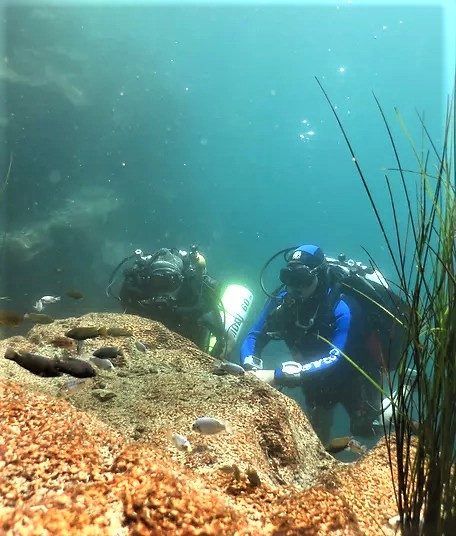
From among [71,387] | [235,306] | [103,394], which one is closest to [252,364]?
[103,394]

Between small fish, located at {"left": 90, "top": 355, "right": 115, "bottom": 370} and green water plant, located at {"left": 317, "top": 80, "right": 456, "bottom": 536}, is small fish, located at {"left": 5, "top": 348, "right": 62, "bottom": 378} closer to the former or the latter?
small fish, located at {"left": 90, "top": 355, "right": 115, "bottom": 370}

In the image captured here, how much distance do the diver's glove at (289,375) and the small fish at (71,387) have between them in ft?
8.35

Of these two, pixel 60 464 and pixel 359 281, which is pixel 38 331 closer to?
pixel 60 464

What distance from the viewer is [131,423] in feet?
9.92

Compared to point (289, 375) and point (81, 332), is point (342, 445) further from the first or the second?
point (81, 332)

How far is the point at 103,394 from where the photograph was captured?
3545 millimetres

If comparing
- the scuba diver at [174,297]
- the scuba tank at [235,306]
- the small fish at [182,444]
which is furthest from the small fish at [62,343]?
the scuba tank at [235,306]

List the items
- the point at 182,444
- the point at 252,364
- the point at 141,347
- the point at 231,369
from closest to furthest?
the point at 182,444 → the point at 231,369 → the point at 141,347 → the point at 252,364

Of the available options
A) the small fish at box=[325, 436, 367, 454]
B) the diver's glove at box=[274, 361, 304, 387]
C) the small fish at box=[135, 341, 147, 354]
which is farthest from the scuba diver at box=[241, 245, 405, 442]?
the small fish at box=[325, 436, 367, 454]

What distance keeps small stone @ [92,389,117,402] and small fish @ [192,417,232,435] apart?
1.08 meters

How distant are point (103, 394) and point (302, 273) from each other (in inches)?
149

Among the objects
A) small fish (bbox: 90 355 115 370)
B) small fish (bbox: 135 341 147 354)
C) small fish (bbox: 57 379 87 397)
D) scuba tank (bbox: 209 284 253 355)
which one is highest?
scuba tank (bbox: 209 284 253 355)

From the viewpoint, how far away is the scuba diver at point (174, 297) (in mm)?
7500

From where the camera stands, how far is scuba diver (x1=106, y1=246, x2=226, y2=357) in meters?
7.50
